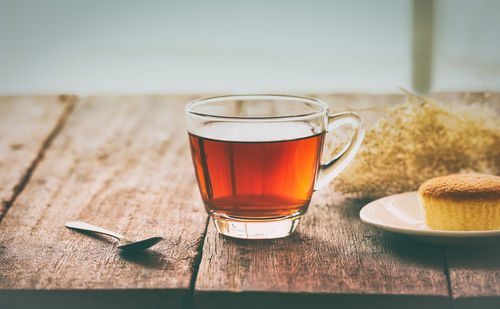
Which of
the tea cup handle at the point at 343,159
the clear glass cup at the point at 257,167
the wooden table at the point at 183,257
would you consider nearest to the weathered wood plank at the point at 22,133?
the wooden table at the point at 183,257

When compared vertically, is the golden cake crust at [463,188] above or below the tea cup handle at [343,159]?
below

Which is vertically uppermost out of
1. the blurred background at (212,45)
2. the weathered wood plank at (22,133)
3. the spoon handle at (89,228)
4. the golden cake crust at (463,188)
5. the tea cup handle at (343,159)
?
the tea cup handle at (343,159)

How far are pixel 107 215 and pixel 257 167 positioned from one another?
1.25ft

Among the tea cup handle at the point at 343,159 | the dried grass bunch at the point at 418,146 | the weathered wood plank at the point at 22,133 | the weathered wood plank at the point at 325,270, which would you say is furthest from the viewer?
the weathered wood plank at the point at 22,133

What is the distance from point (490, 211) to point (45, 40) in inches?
134

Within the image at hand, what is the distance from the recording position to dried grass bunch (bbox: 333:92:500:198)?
1.15 m

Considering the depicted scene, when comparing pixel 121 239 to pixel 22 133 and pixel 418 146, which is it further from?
pixel 22 133

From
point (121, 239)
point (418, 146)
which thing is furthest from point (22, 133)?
point (418, 146)

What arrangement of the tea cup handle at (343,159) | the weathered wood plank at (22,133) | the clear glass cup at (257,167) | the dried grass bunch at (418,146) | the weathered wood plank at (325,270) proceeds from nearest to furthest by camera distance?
1. the weathered wood plank at (325,270)
2. the clear glass cup at (257,167)
3. the tea cup handle at (343,159)
4. the dried grass bunch at (418,146)
5. the weathered wood plank at (22,133)

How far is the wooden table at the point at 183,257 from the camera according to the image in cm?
78

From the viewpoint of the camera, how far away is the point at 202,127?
924 millimetres

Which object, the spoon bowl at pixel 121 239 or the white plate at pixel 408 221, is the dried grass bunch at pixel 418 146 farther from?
the spoon bowl at pixel 121 239

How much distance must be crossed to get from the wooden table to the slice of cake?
0.06 meters

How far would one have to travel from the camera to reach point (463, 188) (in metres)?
0.94
